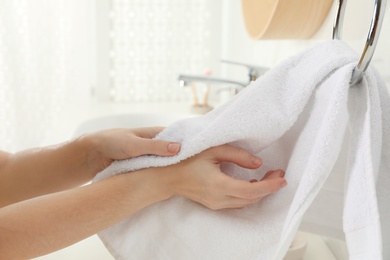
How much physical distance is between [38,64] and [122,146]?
899 mm

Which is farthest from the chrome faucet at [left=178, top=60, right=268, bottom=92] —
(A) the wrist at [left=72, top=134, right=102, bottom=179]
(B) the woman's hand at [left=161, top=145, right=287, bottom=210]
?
(B) the woman's hand at [left=161, top=145, right=287, bottom=210]

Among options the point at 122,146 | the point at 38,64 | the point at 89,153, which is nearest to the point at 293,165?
the point at 122,146

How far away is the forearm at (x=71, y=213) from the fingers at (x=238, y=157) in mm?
106

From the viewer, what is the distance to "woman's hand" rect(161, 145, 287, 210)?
1.94ft

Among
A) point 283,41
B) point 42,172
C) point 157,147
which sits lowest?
point 42,172

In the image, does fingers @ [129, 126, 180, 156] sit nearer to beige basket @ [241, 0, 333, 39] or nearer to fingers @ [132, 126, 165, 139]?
fingers @ [132, 126, 165, 139]

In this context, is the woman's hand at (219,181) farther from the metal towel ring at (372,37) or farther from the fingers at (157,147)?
the metal towel ring at (372,37)

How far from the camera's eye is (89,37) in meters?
1.91

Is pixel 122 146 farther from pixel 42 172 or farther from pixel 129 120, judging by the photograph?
pixel 129 120

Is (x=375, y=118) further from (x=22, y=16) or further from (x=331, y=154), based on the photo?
(x=22, y=16)

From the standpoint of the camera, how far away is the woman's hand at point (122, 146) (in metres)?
0.65

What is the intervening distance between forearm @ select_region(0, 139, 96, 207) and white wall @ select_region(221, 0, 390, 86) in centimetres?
49

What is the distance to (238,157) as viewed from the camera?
617mm

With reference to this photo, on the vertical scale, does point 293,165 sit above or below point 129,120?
above
